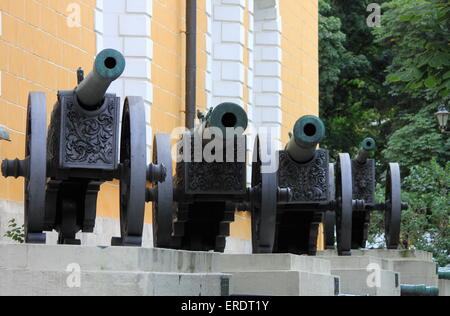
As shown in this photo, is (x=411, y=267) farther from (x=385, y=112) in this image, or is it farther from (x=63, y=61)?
(x=385, y=112)

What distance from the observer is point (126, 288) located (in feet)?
25.0

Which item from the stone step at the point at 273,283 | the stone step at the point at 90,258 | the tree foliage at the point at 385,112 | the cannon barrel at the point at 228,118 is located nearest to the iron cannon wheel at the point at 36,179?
the stone step at the point at 90,258

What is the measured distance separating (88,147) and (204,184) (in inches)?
92.9

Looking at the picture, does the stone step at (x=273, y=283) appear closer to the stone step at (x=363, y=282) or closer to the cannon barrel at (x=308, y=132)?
the cannon barrel at (x=308, y=132)

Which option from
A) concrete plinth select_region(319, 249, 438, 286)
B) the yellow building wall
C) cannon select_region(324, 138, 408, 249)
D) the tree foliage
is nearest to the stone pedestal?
cannon select_region(324, 138, 408, 249)

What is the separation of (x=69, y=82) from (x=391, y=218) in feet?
14.2

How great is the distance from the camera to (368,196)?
50.4ft

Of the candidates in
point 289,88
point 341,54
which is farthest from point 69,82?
point 341,54

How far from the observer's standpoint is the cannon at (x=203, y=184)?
34.4 feet

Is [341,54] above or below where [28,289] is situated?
above

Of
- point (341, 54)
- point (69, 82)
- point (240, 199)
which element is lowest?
point (240, 199)

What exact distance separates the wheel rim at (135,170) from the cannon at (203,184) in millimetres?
1273

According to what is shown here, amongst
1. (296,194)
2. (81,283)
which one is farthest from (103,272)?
(296,194)

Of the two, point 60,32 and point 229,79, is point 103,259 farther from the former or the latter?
point 229,79
